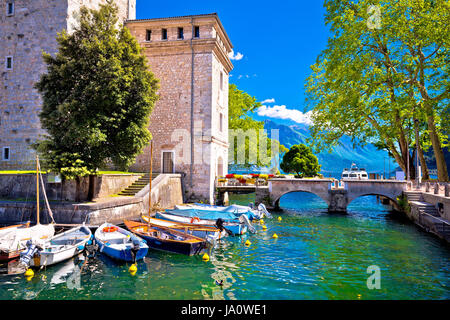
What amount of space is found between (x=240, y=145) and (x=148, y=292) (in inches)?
1553

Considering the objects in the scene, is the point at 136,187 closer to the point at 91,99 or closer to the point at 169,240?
the point at 91,99

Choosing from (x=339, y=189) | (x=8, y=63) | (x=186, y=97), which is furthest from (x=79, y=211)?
(x=339, y=189)

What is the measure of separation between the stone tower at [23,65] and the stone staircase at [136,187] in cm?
935

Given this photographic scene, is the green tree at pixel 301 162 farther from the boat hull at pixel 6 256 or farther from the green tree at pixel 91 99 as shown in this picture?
the boat hull at pixel 6 256

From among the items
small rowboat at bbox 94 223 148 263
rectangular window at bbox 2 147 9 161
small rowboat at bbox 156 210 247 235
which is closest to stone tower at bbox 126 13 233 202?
small rowboat at bbox 156 210 247 235

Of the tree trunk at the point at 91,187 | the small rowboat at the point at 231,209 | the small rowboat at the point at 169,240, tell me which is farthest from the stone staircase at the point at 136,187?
the small rowboat at the point at 169,240

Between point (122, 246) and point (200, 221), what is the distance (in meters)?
7.53

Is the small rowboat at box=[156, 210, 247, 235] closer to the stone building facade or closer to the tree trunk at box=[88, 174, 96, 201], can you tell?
the tree trunk at box=[88, 174, 96, 201]

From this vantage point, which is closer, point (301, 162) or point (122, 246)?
point (122, 246)

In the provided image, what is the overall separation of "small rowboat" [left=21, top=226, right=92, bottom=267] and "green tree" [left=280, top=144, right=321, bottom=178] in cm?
4242

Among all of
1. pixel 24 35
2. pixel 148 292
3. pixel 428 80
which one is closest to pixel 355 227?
pixel 428 80

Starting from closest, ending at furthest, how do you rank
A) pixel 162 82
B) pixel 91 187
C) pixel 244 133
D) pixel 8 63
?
pixel 91 187
pixel 8 63
pixel 162 82
pixel 244 133

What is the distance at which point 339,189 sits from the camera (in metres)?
28.1

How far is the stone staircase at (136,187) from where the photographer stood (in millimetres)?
23372
